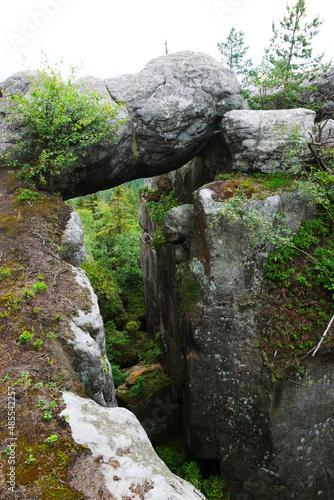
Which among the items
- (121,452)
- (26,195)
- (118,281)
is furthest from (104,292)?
(121,452)

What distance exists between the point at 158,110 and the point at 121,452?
10.2 meters

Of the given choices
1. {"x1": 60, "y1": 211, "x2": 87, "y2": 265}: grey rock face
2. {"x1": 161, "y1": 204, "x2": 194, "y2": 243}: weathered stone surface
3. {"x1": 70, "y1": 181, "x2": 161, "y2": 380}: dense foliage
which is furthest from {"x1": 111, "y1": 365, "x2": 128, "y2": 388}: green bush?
{"x1": 60, "y1": 211, "x2": 87, "y2": 265}: grey rock face

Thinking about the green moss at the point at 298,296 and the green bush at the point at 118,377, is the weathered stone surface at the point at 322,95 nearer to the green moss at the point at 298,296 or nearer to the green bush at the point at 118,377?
the green moss at the point at 298,296

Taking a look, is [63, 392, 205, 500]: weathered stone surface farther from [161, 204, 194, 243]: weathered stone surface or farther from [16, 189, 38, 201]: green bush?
[161, 204, 194, 243]: weathered stone surface

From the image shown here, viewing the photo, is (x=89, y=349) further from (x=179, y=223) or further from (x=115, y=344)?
(x=115, y=344)

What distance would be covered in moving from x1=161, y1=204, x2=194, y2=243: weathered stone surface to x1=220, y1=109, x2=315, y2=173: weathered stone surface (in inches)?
95.7

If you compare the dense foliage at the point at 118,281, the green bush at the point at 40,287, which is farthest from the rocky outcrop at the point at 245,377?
the green bush at the point at 40,287

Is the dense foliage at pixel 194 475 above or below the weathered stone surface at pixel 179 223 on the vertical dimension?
below

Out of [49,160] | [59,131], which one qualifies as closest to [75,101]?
[59,131]

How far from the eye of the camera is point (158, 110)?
412 inches

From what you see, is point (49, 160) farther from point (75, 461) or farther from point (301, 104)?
point (301, 104)

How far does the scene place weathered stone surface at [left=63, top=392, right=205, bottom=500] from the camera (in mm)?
3137

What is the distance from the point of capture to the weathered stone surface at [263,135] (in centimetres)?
980

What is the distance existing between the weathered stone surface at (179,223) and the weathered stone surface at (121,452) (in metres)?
7.10
